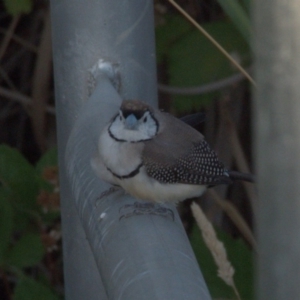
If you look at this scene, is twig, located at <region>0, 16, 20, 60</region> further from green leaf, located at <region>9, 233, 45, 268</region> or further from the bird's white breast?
the bird's white breast

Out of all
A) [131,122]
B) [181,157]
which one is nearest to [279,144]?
[131,122]

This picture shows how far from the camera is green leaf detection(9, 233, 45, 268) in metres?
2.58

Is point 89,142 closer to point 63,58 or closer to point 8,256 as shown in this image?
point 63,58

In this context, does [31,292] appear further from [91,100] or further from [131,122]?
[91,100]

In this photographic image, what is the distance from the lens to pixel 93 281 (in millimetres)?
1546

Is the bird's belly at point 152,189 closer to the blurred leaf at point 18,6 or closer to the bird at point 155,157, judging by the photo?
the bird at point 155,157

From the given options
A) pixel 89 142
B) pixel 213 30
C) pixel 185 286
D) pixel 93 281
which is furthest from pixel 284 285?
pixel 213 30

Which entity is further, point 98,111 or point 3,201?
point 3,201

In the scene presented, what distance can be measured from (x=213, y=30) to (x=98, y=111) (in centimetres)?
153

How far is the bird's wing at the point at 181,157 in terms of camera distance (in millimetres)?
2035

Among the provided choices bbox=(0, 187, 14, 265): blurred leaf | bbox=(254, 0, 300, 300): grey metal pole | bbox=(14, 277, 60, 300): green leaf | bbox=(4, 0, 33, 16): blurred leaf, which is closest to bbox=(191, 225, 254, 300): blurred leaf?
bbox=(14, 277, 60, 300): green leaf

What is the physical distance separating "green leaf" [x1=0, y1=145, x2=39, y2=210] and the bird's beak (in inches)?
27.7

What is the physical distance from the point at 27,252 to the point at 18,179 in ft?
0.91

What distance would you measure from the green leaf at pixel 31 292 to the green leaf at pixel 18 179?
297 millimetres
